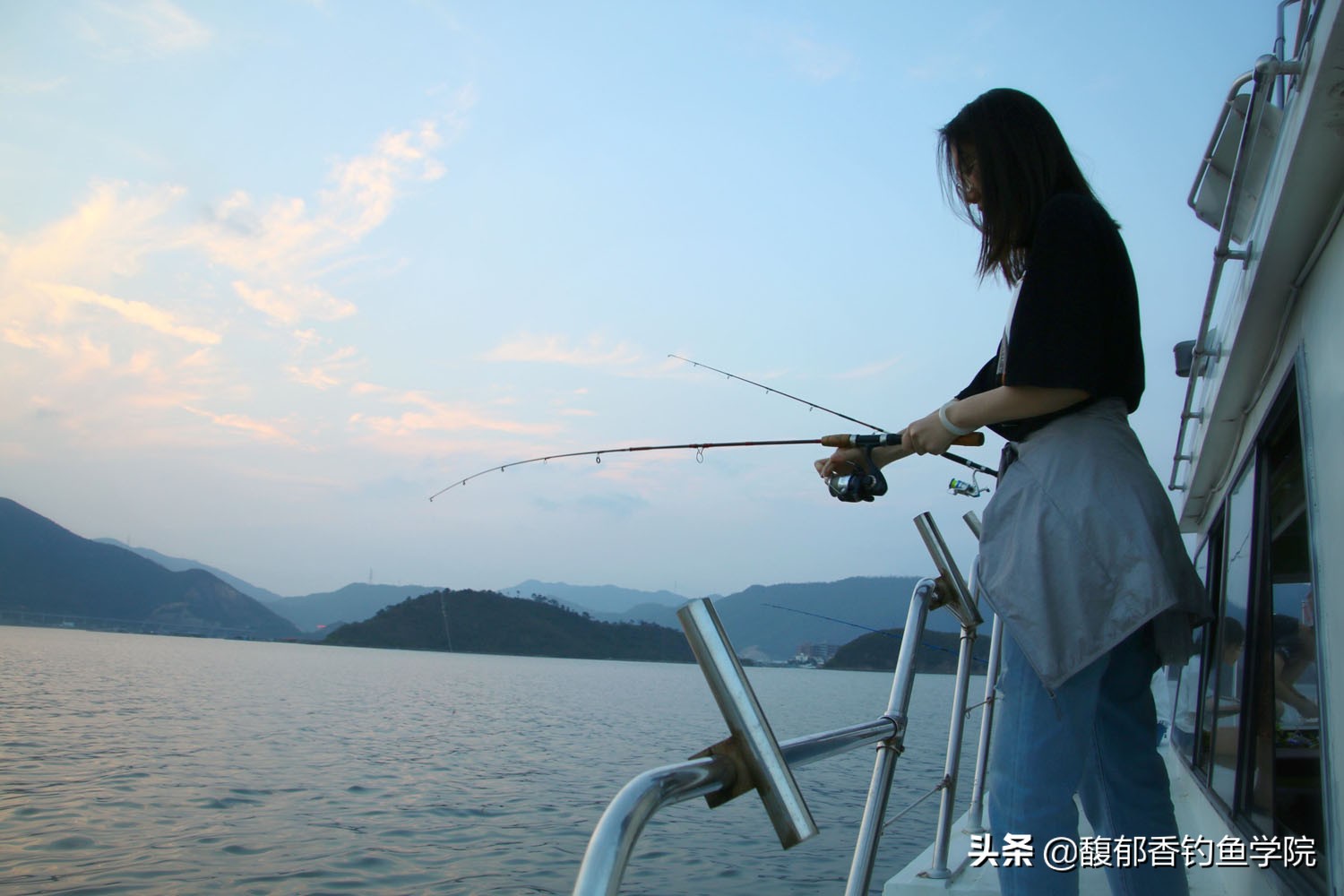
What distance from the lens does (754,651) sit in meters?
80.2

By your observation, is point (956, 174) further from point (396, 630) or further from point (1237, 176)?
point (396, 630)

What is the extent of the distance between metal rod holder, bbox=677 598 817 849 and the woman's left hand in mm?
942

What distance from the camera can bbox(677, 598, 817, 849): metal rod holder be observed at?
2.63 feet

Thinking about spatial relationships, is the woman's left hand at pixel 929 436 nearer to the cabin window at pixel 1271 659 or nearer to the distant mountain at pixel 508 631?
the cabin window at pixel 1271 659

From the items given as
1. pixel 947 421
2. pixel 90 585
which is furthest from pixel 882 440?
pixel 90 585

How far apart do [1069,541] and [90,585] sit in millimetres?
133121

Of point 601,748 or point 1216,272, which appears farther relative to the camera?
point 601,748

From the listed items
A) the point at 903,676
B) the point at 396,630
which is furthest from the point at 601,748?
the point at 396,630

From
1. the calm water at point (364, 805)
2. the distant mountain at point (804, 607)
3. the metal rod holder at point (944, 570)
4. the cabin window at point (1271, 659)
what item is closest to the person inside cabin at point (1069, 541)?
the cabin window at point (1271, 659)

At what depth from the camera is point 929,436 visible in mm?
1688

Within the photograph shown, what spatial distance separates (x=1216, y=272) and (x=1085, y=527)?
104cm

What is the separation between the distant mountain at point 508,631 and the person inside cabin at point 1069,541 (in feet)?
279

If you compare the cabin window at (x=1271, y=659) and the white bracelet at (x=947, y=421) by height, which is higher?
the white bracelet at (x=947, y=421)

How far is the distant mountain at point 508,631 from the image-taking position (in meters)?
87.1
